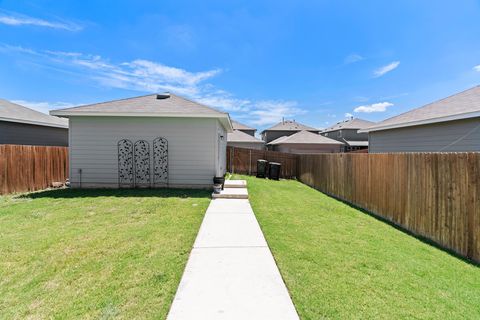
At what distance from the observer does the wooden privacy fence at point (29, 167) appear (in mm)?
8562

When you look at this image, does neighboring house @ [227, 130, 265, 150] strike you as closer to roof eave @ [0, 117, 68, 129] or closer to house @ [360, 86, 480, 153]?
roof eave @ [0, 117, 68, 129]

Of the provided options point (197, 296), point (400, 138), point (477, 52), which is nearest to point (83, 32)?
point (197, 296)

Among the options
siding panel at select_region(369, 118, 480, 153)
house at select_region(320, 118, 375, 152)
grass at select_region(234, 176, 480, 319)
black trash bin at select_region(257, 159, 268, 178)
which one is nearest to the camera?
grass at select_region(234, 176, 480, 319)

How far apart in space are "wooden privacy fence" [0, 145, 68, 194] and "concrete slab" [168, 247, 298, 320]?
9047 mm

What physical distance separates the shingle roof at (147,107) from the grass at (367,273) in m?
5.81

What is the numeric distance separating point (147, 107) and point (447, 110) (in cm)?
1091

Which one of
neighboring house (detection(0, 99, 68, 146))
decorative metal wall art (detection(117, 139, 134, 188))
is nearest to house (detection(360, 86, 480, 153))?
decorative metal wall art (detection(117, 139, 134, 188))

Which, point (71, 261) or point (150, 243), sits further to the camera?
point (150, 243)

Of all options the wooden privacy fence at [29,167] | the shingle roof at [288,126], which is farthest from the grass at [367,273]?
the shingle roof at [288,126]

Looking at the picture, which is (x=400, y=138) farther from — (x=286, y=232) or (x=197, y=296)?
(x=197, y=296)

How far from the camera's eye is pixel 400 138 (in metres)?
9.99

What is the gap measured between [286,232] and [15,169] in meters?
10.1

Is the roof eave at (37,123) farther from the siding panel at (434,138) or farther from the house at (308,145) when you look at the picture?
the house at (308,145)

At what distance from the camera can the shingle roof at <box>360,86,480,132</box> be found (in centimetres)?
713
